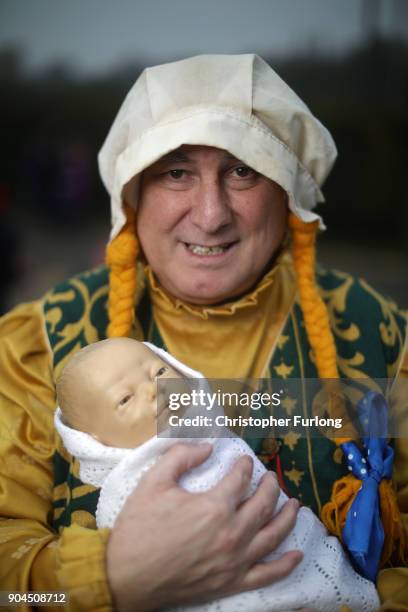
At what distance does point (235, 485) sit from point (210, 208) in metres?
0.67

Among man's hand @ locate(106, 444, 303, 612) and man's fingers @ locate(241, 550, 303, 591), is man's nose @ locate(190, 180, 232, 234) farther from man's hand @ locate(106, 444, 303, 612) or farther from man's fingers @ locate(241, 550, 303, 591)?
man's fingers @ locate(241, 550, 303, 591)

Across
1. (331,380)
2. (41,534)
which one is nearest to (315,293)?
(331,380)

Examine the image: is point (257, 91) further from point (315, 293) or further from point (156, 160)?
point (315, 293)

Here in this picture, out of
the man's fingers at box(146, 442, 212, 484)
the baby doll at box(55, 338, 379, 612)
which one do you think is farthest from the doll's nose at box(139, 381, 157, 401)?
the man's fingers at box(146, 442, 212, 484)

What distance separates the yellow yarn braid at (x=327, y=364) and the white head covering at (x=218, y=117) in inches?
4.8

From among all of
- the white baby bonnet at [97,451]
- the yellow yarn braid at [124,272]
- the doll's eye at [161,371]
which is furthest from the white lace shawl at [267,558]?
the yellow yarn braid at [124,272]

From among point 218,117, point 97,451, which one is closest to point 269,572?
point 97,451

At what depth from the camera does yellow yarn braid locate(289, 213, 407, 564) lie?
163 cm

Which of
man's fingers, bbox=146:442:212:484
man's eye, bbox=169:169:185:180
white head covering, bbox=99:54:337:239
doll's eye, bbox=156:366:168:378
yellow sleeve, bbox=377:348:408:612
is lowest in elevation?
yellow sleeve, bbox=377:348:408:612

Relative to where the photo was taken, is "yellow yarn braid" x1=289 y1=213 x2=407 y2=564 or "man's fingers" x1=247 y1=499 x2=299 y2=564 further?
"yellow yarn braid" x1=289 y1=213 x2=407 y2=564

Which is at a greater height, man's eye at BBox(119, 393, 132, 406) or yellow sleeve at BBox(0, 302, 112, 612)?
man's eye at BBox(119, 393, 132, 406)

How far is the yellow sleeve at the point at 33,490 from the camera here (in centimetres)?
135

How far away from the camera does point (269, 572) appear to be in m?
1.33

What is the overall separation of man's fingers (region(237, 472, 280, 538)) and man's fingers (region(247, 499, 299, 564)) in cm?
1
